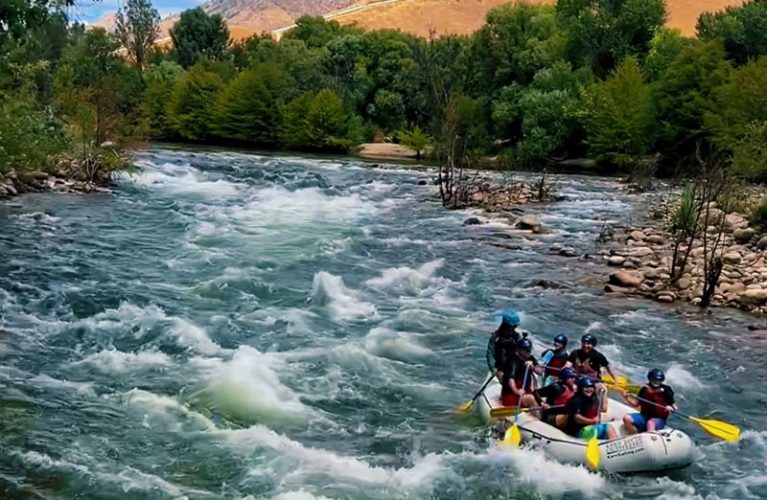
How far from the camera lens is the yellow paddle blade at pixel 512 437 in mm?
9383

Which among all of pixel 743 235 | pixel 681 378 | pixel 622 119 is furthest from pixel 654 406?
pixel 622 119

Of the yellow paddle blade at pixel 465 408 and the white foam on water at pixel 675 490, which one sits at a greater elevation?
the yellow paddle blade at pixel 465 408

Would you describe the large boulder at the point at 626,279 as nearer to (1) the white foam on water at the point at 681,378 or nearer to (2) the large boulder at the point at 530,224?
(1) the white foam on water at the point at 681,378

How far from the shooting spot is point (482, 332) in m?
14.0

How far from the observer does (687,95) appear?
40.0 metres

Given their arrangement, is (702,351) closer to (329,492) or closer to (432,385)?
(432,385)

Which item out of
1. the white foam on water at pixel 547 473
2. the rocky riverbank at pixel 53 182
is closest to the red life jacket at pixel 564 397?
the white foam on water at pixel 547 473

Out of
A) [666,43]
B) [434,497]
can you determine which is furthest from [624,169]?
[434,497]

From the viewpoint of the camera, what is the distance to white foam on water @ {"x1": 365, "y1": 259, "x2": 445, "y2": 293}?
17.0 meters

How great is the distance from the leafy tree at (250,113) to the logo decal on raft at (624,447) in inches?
1946

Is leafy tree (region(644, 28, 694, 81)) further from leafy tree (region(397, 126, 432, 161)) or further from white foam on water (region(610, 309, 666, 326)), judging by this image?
white foam on water (region(610, 309, 666, 326))

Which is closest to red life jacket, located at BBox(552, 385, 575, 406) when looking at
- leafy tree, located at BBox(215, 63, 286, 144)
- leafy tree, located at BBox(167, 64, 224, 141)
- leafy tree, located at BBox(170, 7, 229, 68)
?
leafy tree, located at BBox(215, 63, 286, 144)

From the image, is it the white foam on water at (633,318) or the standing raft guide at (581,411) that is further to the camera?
the white foam on water at (633,318)

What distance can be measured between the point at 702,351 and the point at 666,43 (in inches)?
1501
